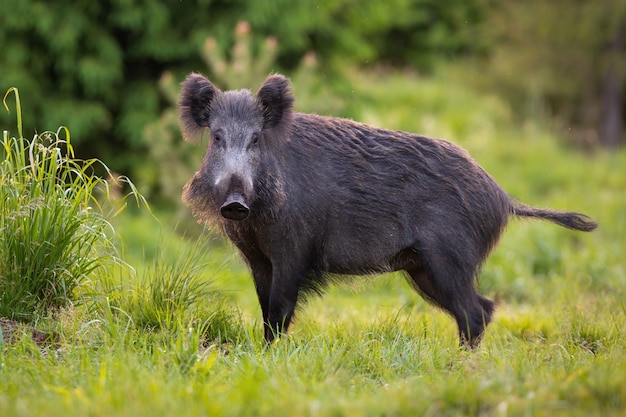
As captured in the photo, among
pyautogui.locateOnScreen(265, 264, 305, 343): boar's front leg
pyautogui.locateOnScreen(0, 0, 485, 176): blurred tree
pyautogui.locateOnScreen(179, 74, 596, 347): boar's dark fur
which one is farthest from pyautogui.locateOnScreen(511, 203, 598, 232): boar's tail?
pyautogui.locateOnScreen(0, 0, 485, 176): blurred tree

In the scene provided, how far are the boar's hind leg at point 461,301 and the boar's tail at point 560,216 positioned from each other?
65 cm

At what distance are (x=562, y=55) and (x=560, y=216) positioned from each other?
43.5 ft

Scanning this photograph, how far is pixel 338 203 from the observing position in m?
5.64

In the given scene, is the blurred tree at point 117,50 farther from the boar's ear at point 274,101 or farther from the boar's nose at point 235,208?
the boar's nose at point 235,208

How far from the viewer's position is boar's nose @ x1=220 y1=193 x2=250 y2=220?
16.2 ft

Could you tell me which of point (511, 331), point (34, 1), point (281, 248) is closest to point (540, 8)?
point (34, 1)

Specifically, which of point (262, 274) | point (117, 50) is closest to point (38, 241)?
point (262, 274)

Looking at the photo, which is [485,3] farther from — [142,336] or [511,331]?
[142,336]

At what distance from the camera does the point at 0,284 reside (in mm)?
5078

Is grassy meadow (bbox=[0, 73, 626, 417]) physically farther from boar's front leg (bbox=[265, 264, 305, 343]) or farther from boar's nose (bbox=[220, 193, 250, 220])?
boar's nose (bbox=[220, 193, 250, 220])

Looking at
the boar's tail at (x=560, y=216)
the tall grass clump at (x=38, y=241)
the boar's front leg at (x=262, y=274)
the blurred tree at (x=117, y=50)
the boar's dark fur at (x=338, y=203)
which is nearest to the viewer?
the tall grass clump at (x=38, y=241)

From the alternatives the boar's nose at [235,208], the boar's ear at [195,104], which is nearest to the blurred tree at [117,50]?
the boar's ear at [195,104]

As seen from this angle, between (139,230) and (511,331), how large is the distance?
601cm

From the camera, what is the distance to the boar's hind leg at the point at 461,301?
5.68m
